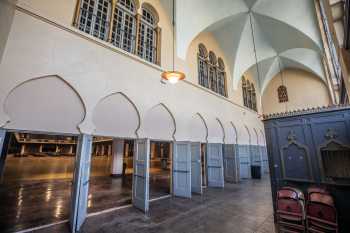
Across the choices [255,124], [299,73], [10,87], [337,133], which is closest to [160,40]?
[10,87]

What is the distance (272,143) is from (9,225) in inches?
306

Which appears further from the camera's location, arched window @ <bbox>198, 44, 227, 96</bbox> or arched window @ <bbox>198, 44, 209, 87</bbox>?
arched window @ <bbox>198, 44, 227, 96</bbox>

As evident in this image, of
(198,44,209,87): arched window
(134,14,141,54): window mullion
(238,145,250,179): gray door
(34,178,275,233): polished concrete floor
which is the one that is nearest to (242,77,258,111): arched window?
(238,145,250,179): gray door

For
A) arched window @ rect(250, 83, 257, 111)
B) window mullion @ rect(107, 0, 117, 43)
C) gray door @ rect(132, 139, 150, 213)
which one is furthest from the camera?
arched window @ rect(250, 83, 257, 111)

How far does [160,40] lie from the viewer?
774cm

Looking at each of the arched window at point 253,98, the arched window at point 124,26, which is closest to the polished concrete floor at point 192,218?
the arched window at point 124,26

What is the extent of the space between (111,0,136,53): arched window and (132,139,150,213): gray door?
3948 mm

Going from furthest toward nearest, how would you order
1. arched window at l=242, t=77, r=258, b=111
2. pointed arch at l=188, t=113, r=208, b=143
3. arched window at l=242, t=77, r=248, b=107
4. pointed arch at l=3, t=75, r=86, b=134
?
Answer: arched window at l=242, t=77, r=258, b=111, arched window at l=242, t=77, r=248, b=107, pointed arch at l=188, t=113, r=208, b=143, pointed arch at l=3, t=75, r=86, b=134

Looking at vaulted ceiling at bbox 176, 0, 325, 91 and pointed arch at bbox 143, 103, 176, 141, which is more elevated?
vaulted ceiling at bbox 176, 0, 325, 91

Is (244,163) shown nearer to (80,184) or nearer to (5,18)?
(80,184)

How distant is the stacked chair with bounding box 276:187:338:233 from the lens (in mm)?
3186

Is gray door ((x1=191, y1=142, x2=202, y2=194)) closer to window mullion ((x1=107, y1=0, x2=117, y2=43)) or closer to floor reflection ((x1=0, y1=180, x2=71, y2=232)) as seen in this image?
floor reflection ((x1=0, y1=180, x2=71, y2=232))

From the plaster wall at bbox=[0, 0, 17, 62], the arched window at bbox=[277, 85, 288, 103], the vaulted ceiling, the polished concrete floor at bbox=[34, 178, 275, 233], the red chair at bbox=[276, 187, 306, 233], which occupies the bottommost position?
the polished concrete floor at bbox=[34, 178, 275, 233]

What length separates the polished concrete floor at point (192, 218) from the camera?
431cm
